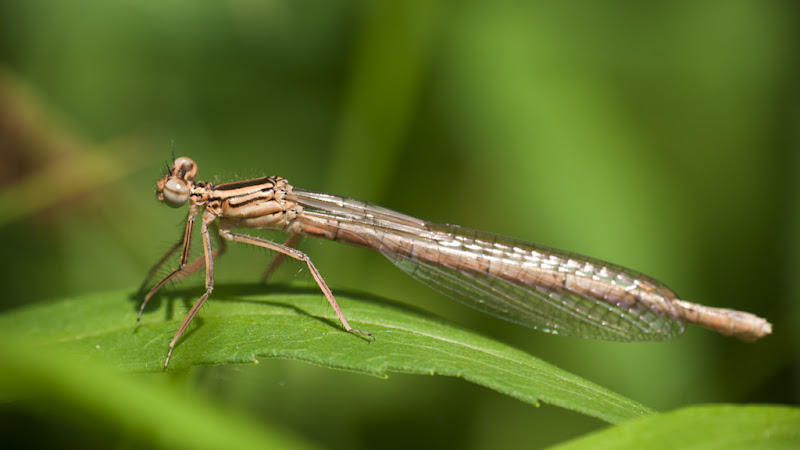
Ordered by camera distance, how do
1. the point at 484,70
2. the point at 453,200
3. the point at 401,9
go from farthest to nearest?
the point at 453,200 → the point at 484,70 → the point at 401,9

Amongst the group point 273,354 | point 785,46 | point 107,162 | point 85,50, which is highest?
point 785,46

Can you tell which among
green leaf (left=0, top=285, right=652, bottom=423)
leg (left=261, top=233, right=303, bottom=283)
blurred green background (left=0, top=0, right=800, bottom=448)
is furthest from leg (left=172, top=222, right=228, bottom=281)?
leg (left=261, top=233, right=303, bottom=283)

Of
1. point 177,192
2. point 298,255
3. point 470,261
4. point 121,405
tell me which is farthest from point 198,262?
point 121,405

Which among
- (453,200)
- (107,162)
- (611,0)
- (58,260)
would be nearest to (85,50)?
(107,162)

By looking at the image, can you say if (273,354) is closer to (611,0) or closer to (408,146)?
(408,146)

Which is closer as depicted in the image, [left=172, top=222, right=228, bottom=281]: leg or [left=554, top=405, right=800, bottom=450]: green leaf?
[left=554, top=405, right=800, bottom=450]: green leaf

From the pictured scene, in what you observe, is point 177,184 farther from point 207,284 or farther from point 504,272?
point 504,272

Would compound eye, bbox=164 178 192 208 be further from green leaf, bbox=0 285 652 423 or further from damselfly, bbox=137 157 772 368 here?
green leaf, bbox=0 285 652 423
